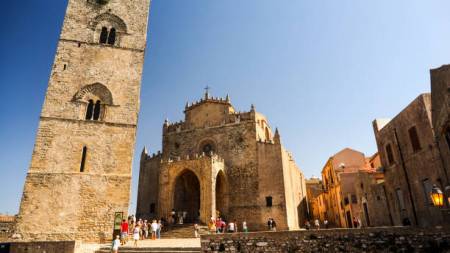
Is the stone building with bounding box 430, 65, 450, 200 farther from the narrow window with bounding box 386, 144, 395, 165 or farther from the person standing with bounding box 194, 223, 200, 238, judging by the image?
the person standing with bounding box 194, 223, 200, 238

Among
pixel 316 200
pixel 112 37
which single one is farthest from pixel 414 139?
pixel 316 200

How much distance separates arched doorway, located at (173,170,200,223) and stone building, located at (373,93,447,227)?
49.5ft

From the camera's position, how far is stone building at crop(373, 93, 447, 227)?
14141 mm

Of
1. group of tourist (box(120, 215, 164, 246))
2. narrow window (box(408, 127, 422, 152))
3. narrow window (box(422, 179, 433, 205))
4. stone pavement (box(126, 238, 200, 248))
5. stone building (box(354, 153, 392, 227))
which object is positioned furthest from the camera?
stone building (box(354, 153, 392, 227))

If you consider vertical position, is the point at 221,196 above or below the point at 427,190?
above

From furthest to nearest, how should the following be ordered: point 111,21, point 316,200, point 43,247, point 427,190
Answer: point 316,200 → point 111,21 → point 427,190 → point 43,247

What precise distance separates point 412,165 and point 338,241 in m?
7.54

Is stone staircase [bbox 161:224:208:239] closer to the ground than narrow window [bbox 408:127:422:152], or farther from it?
closer to the ground

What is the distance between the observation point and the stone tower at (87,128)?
15.6m

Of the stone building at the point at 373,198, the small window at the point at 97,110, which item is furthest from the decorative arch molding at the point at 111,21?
the stone building at the point at 373,198

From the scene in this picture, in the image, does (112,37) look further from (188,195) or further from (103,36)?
(188,195)

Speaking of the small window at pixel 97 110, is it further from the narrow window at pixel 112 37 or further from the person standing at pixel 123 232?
the person standing at pixel 123 232

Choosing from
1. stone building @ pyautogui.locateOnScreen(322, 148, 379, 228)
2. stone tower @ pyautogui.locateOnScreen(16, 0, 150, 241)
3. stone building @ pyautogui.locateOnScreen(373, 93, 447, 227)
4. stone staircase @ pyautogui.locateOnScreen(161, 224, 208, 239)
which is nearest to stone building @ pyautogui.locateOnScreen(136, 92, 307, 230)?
stone staircase @ pyautogui.locateOnScreen(161, 224, 208, 239)

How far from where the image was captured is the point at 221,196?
26.1 m
